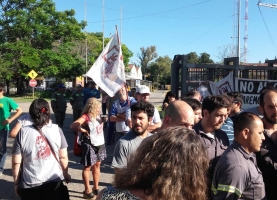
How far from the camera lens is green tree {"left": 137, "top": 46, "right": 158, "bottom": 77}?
11294cm

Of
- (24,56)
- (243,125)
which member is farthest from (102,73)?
(24,56)

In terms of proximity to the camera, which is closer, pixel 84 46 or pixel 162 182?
pixel 162 182

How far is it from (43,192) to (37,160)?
1.19 feet

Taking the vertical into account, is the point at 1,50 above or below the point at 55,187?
above

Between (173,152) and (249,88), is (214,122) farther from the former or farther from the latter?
(249,88)

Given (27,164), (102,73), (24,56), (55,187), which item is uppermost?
(24,56)

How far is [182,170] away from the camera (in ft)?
5.07

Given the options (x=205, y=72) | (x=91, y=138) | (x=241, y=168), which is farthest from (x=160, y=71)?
(x=241, y=168)

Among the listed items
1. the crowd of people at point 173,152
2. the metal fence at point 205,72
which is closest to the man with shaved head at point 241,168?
the crowd of people at point 173,152

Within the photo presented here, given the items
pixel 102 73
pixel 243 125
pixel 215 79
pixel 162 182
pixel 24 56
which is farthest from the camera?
pixel 24 56

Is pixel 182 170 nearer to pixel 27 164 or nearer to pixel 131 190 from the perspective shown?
pixel 131 190

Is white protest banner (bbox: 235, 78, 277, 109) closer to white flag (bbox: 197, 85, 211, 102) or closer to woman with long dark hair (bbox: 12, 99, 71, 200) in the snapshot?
white flag (bbox: 197, 85, 211, 102)

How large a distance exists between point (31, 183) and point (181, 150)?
2592 mm

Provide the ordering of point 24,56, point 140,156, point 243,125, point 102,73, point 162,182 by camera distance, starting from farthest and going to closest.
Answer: point 24,56 < point 102,73 < point 243,125 < point 140,156 < point 162,182
